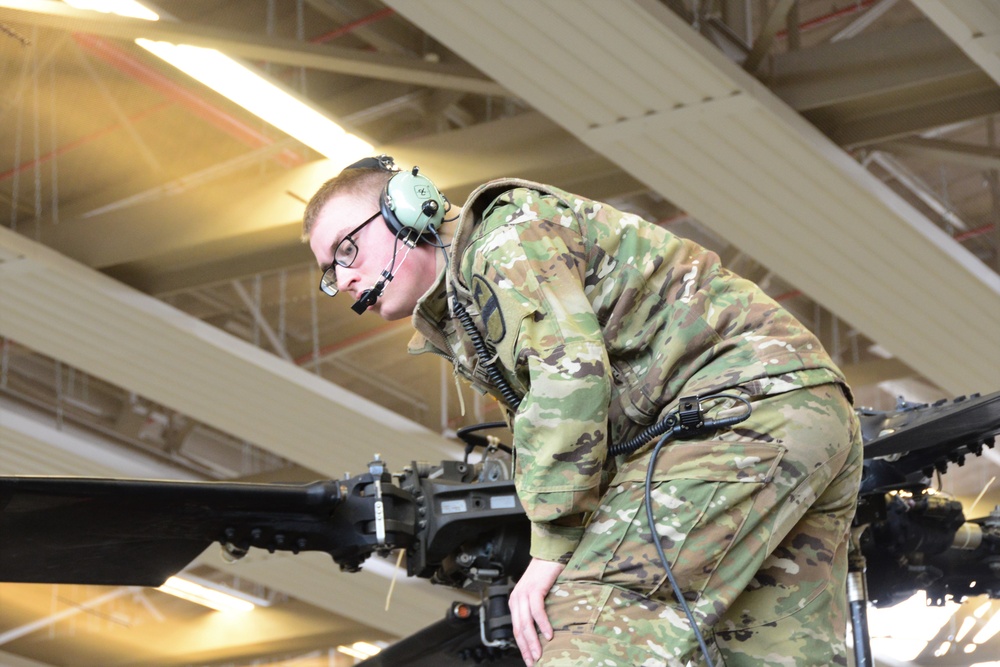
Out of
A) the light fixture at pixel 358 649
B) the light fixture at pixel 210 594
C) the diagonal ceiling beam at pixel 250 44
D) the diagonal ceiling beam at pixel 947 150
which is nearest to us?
the diagonal ceiling beam at pixel 250 44

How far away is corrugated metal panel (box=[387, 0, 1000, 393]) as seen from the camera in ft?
18.0

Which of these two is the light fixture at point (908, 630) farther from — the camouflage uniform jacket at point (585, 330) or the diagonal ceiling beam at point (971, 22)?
the camouflage uniform jacket at point (585, 330)

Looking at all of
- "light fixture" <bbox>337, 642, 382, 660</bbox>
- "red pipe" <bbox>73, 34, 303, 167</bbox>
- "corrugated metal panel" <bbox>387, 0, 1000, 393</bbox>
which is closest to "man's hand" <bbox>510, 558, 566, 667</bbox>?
"corrugated metal panel" <bbox>387, 0, 1000, 393</bbox>

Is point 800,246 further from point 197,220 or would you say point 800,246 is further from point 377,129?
point 197,220

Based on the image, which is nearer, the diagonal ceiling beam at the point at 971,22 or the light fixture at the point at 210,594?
the diagonal ceiling beam at the point at 971,22

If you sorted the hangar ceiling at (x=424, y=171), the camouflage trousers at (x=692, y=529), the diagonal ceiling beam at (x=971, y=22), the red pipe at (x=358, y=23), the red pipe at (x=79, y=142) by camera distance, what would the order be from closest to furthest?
the camouflage trousers at (x=692, y=529) < the diagonal ceiling beam at (x=971, y=22) < the hangar ceiling at (x=424, y=171) < the red pipe at (x=358, y=23) < the red pipe at (x=79, y=142)

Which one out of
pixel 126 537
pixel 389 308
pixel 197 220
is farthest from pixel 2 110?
pixel 389 308

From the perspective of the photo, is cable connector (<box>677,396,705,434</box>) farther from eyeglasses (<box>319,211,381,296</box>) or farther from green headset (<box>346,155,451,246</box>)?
eyeglasses (<box>319,211,381,296</box>)

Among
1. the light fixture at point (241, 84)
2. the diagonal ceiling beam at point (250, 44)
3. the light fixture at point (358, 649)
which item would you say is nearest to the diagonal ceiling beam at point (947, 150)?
the diagonal ceiling beam at point (250, 44)

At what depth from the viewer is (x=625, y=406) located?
222 centimetres

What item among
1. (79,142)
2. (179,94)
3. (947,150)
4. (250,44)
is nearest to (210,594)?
(79,142)

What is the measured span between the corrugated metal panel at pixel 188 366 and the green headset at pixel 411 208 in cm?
584

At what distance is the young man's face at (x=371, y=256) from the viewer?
237cm

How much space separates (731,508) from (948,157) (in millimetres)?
5398
